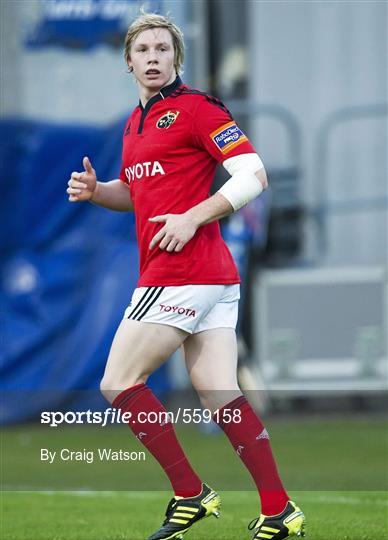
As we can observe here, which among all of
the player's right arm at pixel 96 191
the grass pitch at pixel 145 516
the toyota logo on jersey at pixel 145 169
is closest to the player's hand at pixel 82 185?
the player's right arm at pixel 96 191

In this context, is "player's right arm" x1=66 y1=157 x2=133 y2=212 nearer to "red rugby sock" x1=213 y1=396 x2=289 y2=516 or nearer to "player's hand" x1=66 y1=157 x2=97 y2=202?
"player's hand" x1=66 y1=157 x2=97 y2=202

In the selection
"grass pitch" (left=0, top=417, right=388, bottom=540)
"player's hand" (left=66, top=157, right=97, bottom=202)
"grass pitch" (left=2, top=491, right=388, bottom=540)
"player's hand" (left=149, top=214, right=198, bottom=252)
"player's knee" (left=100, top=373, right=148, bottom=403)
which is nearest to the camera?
"player's hand" (left=149, top=214, right=198, bottom=252)

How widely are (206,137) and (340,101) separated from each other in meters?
6.99

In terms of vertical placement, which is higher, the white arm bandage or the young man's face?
the young man's face

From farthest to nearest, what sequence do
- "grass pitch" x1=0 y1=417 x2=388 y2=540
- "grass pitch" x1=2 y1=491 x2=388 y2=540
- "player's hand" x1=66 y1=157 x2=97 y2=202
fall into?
"grass pitch" x1=0 y1=417 x2=388 y2=540 → "grass pitch" x1=2 y1=491 x2=388 y2=540 → "player's hand" x1=66 y1=157 x2=97 y2=202

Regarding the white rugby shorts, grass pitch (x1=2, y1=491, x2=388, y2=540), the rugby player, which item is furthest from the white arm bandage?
grass pitch (x1=2, y1=491, x2=388, y2=540)

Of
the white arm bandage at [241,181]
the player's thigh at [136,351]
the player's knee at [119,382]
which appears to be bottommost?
the player's knee at [119,382]

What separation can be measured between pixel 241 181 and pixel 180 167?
26 centimetres

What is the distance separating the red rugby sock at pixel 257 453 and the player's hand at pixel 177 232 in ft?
2.20

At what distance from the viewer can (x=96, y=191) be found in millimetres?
5430

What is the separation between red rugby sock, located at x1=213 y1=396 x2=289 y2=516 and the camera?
4965 mm

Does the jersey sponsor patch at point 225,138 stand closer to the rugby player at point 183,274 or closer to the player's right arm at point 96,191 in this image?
the rugby player at point 183,274

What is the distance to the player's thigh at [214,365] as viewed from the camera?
509 cm

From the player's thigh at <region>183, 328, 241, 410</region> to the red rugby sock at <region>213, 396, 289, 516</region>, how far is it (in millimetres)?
51
